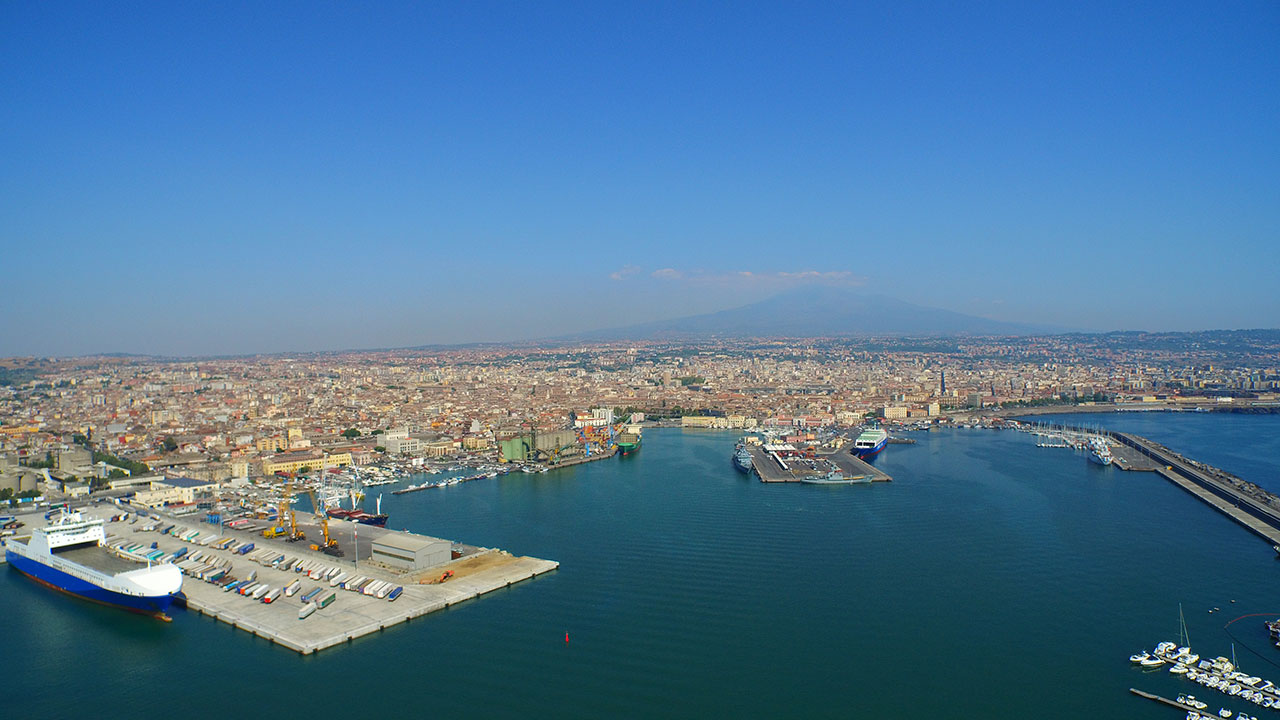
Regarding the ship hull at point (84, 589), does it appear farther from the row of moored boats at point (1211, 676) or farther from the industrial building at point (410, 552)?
the row of moored boats at point (1211, 676)

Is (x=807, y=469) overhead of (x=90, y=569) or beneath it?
beneath

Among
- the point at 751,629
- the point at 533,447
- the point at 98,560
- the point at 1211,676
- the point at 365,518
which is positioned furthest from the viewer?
the point at 533,447

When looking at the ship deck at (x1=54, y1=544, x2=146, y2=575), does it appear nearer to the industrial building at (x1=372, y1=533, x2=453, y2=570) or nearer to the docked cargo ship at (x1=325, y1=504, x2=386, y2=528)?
Result: the industrial building at (x1=372, y1=533, x2=453, y2=570)

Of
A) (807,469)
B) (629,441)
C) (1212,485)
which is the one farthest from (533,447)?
(1212,485)

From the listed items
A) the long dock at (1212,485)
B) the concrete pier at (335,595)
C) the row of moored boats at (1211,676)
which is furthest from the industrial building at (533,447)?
the row of moored boats at (1211,676)

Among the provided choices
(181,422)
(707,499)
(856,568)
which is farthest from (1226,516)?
(181,422)

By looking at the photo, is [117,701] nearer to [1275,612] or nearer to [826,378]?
[1275,612]

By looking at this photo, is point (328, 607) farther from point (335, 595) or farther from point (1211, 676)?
point (1211, 676)

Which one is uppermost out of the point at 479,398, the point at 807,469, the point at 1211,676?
the point at 479,398
